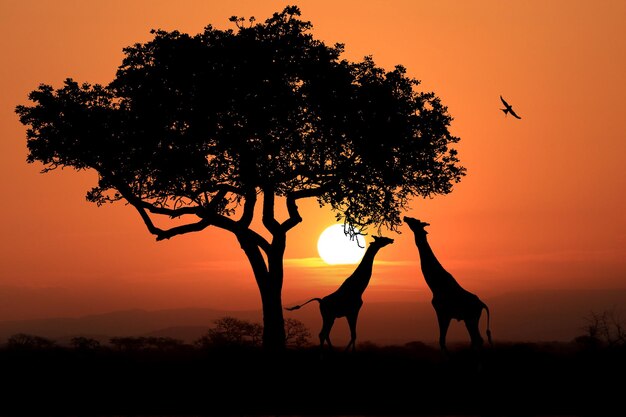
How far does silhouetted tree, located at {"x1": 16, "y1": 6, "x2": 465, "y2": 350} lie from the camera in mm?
33875

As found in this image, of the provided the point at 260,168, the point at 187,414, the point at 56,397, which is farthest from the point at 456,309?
the point at 56,397

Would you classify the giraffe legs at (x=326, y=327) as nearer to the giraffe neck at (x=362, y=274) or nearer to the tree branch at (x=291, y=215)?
the giraffe neck at (x=362, y=274)

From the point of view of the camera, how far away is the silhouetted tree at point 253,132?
33875 millimetres

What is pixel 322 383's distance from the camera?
27.2m

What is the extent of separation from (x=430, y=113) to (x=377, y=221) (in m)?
5.19

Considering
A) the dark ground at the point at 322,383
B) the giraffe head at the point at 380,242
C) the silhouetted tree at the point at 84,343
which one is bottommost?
the dark ground at the point at 322,383

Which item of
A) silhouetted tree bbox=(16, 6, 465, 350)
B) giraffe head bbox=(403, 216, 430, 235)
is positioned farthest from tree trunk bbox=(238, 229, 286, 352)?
giraffe head bbox=(403, 216, 430, 235)

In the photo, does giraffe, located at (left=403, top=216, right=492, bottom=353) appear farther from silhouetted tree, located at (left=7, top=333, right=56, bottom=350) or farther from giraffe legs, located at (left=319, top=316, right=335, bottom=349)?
silhouetted tree, located at (left=7, top=333, right=56, bottom=350)

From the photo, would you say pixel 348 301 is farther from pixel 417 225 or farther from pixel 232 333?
pixel 232 333

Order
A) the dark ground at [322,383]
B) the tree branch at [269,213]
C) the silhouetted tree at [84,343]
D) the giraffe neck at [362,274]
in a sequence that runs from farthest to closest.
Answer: the tree branch at [269,213] → the silhouetted tree at [84,343] → the giraffe neck at [362,274] → the dark ground at [322,383]

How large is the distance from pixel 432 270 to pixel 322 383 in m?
5.13

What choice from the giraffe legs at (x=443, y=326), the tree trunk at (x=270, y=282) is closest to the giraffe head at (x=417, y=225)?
the giraffe legs at (x=443, y=326)

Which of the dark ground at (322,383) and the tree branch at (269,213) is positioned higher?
the tree branch at (269,213)

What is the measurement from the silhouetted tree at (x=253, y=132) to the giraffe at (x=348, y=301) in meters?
5.50
